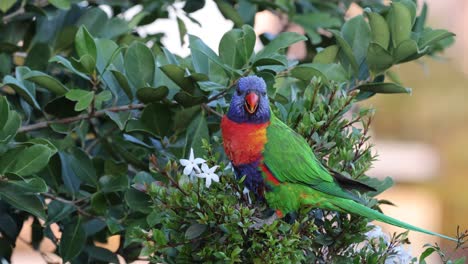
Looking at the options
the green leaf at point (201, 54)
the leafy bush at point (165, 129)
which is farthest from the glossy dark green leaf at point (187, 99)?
the green leaf at point (201, 54)

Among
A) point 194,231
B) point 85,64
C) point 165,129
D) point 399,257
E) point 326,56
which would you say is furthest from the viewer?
point 326,56

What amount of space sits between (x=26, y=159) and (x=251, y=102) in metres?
0.61

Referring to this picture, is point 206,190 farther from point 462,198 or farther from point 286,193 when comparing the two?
point 462,198

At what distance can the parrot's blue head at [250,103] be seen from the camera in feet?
5.83

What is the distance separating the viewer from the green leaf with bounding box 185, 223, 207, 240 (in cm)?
158

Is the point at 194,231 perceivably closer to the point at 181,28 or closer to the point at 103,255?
the point at 103,255

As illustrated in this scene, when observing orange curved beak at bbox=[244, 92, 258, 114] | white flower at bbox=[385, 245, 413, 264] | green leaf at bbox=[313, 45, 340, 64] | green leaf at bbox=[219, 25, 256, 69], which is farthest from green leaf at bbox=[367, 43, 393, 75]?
white flower at bbox=[385, 245, 413, 264]

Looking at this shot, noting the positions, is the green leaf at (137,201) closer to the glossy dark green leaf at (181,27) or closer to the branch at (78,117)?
the branch at (78,117)

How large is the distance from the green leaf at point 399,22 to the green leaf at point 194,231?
0.88 m

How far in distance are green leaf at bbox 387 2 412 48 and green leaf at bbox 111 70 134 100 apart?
789 millimetres

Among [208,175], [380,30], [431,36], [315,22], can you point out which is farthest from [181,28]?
[208,175]

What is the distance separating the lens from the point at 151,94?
2.02 m

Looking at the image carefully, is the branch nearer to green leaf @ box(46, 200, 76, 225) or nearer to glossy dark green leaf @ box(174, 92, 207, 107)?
glossy dark green leaf @ box(174, 92, 207, 107)

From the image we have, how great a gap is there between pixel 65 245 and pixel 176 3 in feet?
3.51
